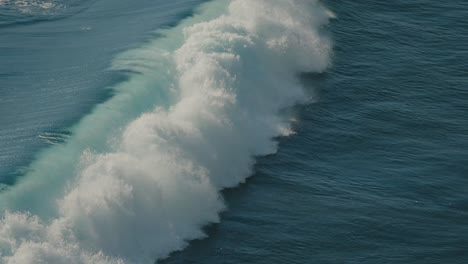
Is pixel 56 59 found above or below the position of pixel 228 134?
above

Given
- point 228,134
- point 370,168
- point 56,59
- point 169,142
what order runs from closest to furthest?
1. point 169,142
2. point 228,134
3. point 370,168
4. point 56,59

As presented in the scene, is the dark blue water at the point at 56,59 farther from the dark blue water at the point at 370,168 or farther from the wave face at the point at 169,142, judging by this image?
the dark blue water at the point at 370,168

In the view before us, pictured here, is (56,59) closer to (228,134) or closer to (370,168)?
(228,134)

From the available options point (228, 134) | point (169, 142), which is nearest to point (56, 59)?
point (228, 134)

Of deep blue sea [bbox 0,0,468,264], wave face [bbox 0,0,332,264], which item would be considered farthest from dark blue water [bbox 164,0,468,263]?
wave face [bbox 0,0,332,264]

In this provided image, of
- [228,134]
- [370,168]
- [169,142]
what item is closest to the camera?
[169,142]

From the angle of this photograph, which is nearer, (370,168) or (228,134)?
(228,134)
